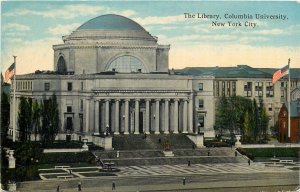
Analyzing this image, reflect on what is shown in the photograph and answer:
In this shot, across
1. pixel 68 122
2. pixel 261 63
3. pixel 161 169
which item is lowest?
pixel 161 169

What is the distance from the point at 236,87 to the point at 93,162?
558cm

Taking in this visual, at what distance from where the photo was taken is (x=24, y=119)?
73.0ft

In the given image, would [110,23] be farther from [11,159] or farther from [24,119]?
[11,159]

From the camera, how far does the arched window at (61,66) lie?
2313cm

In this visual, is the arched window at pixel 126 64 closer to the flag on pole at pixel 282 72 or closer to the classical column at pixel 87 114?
the classical column at pixel 87 114

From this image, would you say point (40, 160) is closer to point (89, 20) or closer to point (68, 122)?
point (68, 122)

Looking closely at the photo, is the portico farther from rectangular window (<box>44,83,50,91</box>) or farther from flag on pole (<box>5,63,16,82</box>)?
flag on pole (<box>5,63,16,82</box>)

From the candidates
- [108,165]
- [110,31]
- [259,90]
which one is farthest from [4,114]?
[259,90]

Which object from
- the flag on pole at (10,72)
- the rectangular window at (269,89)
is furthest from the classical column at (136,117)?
the flag on pole at (10,72)

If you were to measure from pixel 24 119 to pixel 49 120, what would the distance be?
973mm

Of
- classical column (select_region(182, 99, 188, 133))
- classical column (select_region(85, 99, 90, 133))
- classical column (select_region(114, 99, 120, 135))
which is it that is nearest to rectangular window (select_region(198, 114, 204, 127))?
classical column (select_region(182, 99, 188, 133))

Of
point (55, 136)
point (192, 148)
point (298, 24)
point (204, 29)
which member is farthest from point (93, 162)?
point (298, 24)

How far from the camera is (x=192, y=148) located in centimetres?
2455

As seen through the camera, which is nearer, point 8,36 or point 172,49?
point 8,36
